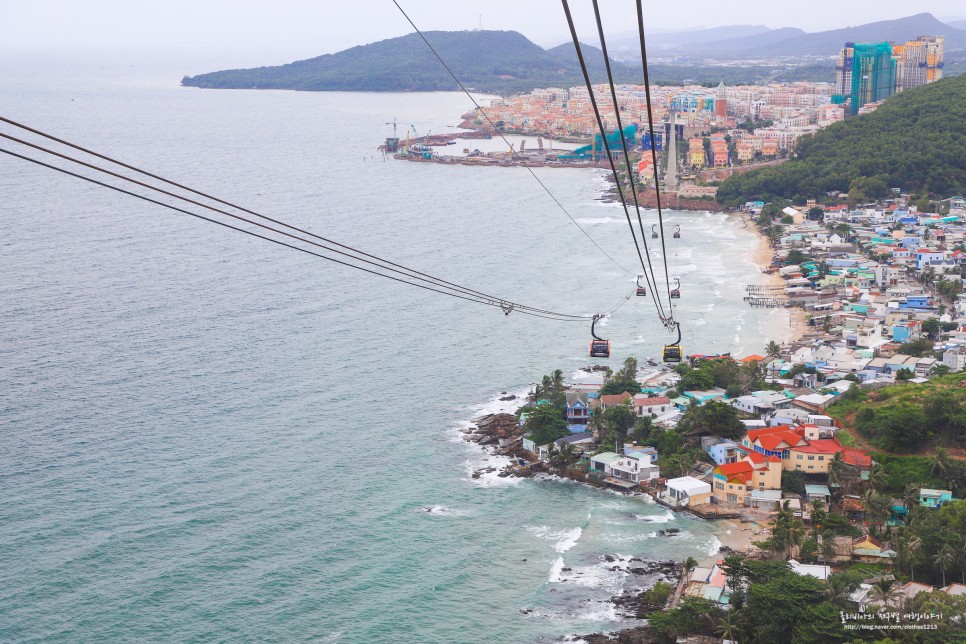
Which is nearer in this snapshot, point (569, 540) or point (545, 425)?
point (569, 540)

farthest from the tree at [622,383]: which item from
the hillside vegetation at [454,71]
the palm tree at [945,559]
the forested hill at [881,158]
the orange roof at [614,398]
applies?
the hillside vegetation at [454,71]

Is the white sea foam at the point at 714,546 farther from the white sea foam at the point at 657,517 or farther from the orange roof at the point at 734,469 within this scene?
A: the orange roof at the point at 734,469

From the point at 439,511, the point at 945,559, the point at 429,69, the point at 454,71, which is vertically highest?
the point at 429,69

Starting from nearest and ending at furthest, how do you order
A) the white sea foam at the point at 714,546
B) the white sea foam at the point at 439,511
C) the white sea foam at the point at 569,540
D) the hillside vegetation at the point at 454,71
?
1. the white sea foam at the point at 714,546
2. the white sea foam at the point at 569,540
3. the white sea foam at the point at 439,511
4. the hillside vegetation at the point at 454,71

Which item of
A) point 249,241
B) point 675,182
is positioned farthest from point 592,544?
point 675,182

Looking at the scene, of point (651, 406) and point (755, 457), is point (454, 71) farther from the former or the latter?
point (755, 457)

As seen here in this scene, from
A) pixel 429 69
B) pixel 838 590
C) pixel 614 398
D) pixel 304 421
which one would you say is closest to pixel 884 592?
pixel 838 590

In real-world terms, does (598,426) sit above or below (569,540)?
above
